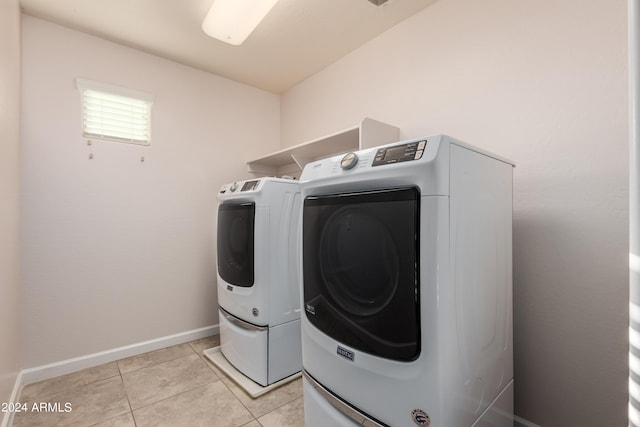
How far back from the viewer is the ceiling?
6.65 ft

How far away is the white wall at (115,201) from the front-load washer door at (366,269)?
1.87 meters

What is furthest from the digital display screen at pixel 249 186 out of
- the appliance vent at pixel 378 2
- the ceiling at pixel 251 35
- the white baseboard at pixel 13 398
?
the white baseboard at pixel 13 398

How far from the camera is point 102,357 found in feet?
7.69

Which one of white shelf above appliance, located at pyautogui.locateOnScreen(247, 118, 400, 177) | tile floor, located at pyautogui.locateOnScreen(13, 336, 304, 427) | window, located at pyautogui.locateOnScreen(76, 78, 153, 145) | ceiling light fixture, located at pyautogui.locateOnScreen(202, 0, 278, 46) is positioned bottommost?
tile floor, located at pyautogui.locateOnScreen(13, 336, 304, 427)

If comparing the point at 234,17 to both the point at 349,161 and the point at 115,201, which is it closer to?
the point at 349,161

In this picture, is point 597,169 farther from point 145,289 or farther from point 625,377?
point 145,289

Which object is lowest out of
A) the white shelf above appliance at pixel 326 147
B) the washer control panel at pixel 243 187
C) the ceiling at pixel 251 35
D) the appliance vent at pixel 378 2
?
the washer control panel at pixel 243 187

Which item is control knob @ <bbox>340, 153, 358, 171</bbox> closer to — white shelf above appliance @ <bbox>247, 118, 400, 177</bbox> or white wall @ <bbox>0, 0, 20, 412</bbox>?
white shelf above appliance @ <bbox>247, 118, 400, 177</bbox>

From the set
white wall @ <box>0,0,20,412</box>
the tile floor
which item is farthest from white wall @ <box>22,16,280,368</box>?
the tile floor

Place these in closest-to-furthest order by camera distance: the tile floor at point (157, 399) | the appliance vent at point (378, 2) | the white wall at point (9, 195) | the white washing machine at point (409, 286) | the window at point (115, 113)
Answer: the white washing machine at point (409, 286), the white wall at point (9, 195), the tile floor at point (157, 399), the appliance vent at point (378, 2), the window at point (115, 113)

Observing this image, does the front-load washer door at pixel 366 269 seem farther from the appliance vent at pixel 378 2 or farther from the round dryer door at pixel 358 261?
the appliance vent at pixel 378 2

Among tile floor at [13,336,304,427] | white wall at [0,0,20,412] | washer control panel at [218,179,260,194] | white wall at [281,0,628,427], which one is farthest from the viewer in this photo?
washer control panel at [218,179,260,194]

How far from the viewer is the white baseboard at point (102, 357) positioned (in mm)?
2105

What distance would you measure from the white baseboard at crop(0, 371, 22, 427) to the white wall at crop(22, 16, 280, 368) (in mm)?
152
